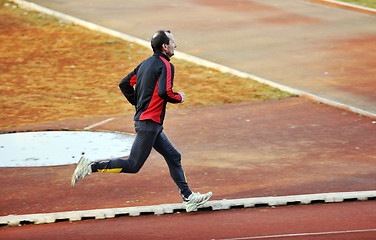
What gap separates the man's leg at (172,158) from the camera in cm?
809

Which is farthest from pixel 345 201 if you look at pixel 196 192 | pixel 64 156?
pixel 64 156

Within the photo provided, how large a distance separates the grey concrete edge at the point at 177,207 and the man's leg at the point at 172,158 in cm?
21

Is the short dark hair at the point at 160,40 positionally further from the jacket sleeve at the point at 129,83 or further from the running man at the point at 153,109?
the jacket sleeve at the point at 129,83

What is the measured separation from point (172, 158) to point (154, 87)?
2.78 ft

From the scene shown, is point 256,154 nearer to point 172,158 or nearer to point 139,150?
point 172,158

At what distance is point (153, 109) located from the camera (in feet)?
25.8

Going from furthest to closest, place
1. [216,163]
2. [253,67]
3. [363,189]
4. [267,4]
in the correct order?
[267,4]
[253,67]
[216,163]
[363,189]

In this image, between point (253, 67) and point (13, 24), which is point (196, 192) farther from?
point (13, 24)

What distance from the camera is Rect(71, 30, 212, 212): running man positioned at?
25.4ft

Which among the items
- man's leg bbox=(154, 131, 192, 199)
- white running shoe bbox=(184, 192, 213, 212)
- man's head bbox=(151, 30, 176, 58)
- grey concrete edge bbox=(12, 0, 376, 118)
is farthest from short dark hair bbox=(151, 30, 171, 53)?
grey concrete edge bbox=(12, 0, 376, 118)

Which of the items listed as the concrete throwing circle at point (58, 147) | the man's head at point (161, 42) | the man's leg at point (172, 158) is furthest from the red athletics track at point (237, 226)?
the concrete throwing circle at point (58, 147)

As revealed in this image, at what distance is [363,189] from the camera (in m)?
8.76

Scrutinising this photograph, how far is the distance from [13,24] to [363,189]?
13770mm

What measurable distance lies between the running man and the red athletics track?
1.36 feet
